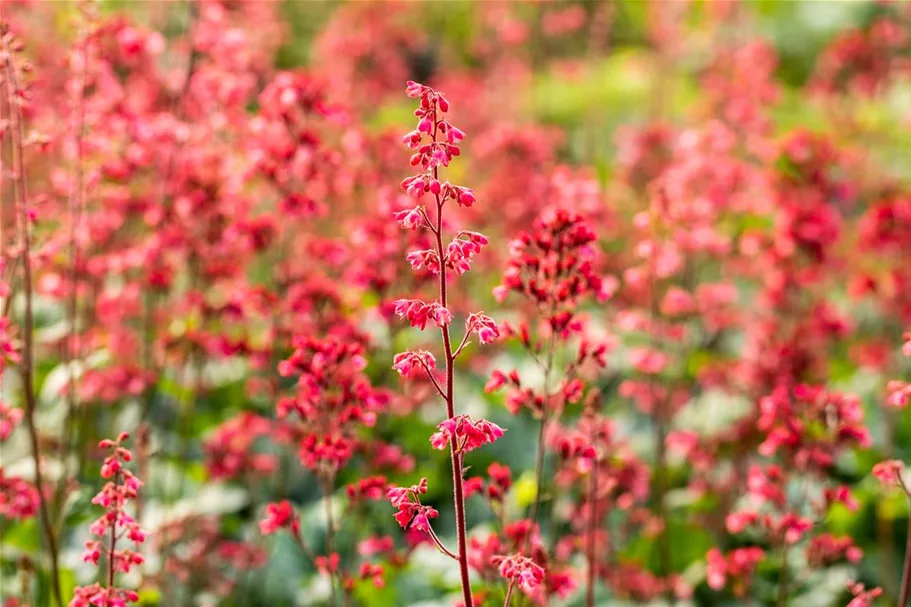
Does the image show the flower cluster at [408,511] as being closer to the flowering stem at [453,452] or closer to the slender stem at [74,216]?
the flowering stem at [453,452]

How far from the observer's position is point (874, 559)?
4691 millimetres

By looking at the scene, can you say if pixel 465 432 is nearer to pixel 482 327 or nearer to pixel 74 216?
pixel 482 327

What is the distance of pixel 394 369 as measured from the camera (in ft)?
8.67

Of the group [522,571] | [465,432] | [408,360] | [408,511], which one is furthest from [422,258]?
[522,571]

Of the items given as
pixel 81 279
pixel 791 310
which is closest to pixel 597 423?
pixel 791 310

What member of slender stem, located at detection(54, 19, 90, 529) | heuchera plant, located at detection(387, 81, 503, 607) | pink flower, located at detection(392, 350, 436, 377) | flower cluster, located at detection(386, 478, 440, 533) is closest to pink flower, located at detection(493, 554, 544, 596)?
heuchera plant, located at detection(387, 81, 503, 607)

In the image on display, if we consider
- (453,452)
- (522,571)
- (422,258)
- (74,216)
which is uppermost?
(74,216)

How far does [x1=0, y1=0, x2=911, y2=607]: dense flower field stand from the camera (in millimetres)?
3088

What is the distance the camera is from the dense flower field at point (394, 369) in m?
3.09

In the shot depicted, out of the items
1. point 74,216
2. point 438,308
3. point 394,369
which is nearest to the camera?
point 438,308

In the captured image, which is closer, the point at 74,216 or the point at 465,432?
the point at 465,432

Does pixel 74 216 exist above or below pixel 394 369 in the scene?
above

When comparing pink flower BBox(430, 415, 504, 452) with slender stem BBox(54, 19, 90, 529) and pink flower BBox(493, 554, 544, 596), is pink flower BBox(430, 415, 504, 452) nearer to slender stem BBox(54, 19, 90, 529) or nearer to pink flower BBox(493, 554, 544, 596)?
pink flower BBox(493, 554, 544, 596)

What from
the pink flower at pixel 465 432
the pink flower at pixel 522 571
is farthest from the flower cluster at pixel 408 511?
the pink flower at pixel 522 571
